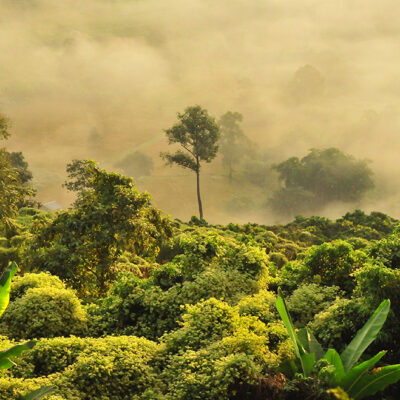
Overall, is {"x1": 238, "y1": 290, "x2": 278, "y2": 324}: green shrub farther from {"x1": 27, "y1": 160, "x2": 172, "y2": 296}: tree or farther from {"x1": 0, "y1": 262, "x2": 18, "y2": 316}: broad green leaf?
{"x1": 27, "y1": 160, "x2": 172, "y2": 296}: tree

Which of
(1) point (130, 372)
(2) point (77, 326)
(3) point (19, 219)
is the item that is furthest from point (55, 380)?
(3) point (19, 219)

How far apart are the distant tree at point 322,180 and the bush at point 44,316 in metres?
59.8

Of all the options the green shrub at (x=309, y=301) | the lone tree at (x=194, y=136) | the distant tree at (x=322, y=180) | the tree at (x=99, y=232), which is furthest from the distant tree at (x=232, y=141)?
the green shrub at (x=309, y=301)

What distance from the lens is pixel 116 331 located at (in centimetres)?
980

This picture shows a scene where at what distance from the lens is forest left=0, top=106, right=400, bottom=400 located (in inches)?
249

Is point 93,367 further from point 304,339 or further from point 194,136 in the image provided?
point 194,136

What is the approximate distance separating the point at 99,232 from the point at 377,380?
30.8ft

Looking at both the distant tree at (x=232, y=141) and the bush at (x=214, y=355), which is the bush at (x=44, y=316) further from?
the distant tree at (x=232, y=141)

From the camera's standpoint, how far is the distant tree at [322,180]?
65062mm

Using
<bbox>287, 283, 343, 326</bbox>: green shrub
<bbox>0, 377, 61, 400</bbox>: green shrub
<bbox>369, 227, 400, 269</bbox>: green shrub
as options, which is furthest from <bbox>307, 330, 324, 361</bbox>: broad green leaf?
<bbox>0, 377, 61, 400</bbox>: green shrub

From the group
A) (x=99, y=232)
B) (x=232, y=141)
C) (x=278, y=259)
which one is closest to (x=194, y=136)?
(x=278, y=259)

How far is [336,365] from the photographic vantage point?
6.03 meters

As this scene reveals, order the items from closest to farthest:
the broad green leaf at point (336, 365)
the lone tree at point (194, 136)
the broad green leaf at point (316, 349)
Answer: the broad green leaf at point (336, 365) < the broad green leaf at point (316, 349) < the lone tree at point (194, 136)

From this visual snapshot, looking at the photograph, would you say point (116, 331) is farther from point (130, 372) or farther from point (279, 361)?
point (279, 361)
